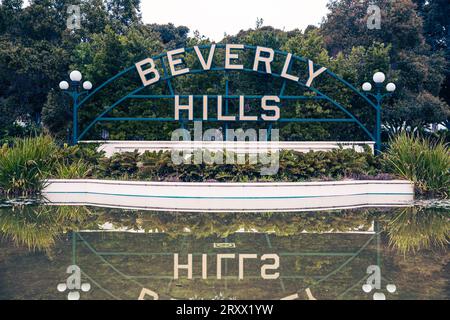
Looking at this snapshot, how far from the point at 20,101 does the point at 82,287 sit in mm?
25972

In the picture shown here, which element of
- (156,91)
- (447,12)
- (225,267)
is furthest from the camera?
(447,12)

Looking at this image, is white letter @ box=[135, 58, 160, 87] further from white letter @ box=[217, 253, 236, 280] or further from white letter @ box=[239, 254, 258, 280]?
white letter @ box=[239, 254, 258, 280]

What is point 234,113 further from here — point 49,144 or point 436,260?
point 436,260

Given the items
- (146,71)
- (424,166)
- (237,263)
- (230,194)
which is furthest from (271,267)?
(146,71)

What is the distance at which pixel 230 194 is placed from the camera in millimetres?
12836

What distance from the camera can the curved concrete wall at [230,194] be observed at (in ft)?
39.7

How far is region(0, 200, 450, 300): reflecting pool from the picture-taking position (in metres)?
5.36

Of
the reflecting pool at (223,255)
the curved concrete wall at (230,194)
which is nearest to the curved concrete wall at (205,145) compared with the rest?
the curved concrete wall at (230,194)

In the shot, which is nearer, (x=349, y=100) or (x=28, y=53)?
(x=349, y=100)

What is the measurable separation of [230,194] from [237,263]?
6338 mm

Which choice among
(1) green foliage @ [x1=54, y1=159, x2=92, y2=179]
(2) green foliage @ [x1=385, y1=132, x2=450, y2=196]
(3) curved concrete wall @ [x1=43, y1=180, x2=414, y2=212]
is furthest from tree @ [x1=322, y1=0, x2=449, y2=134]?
(1) green foliage @ [x1=54, y1=159, x2=92, y2=179]

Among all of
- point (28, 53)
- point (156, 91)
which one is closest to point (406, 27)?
point (156, 91)

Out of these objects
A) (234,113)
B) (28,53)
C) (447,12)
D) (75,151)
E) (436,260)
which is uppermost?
(447,12)
